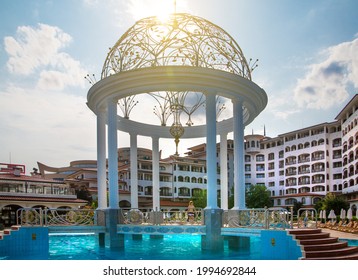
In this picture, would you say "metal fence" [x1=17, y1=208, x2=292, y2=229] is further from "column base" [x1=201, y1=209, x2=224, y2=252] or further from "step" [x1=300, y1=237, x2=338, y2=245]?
"step" [x1=300, y1=237, x2=338, y2=245]

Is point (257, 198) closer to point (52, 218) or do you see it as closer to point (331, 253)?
→ point (52, 218)

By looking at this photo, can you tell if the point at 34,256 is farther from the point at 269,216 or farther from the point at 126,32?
the point at 126,32

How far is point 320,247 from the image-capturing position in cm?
1162

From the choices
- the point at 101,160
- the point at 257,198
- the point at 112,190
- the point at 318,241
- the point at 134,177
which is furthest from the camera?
the point at 257,198

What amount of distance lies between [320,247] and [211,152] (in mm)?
5170

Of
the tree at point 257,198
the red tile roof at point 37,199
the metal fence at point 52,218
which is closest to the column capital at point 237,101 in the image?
the metal fence at point 52,218

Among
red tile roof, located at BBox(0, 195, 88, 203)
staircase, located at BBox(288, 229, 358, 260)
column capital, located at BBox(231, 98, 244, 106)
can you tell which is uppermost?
column capital, located at BBox(231, 98, 244, 106)

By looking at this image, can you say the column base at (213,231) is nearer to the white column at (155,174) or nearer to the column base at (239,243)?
the column base at (239,243)

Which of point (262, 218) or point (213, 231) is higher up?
point (262, 218)

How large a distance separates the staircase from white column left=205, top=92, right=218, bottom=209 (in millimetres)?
3522

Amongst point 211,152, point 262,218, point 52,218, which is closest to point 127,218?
point 52,218

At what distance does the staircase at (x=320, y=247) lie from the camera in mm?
11172

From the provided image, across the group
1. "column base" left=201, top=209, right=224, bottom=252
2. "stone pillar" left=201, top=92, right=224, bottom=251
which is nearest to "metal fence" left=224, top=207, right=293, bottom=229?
"column base" left=201, top=209, right=224, bottom=252

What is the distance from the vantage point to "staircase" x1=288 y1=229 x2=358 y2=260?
36.7ft
